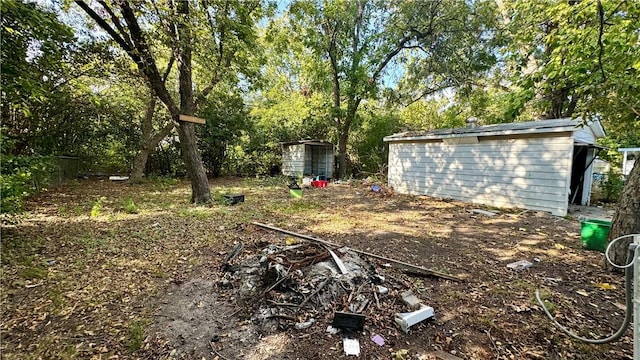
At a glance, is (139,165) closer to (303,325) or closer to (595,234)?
(303,325)

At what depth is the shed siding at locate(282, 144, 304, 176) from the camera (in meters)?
13.2

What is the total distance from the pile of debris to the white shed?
5.57 m

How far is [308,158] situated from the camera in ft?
45.5

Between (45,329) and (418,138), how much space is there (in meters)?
9.01

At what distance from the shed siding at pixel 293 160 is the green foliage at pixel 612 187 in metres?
10.9

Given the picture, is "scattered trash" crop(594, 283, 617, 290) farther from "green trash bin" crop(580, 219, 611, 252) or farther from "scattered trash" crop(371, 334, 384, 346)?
"scattered trash" crop(371, 334, 384, 346)

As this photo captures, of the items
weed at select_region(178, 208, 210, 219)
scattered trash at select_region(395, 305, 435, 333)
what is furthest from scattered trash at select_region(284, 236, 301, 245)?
weed at select_region(178, 208, 210, 219)

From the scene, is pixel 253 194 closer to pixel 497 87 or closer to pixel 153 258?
pixel 153 258

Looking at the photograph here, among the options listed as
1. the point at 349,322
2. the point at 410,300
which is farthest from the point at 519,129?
the point at 349,322

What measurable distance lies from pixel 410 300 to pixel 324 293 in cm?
79

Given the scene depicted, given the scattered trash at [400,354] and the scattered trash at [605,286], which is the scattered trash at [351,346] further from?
the scattered trash at [605,286]

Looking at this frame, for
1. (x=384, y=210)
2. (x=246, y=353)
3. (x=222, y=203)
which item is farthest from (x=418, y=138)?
(x=246, y=353)

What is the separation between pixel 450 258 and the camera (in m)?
3.64

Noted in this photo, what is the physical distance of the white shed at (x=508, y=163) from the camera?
20.1 ft
